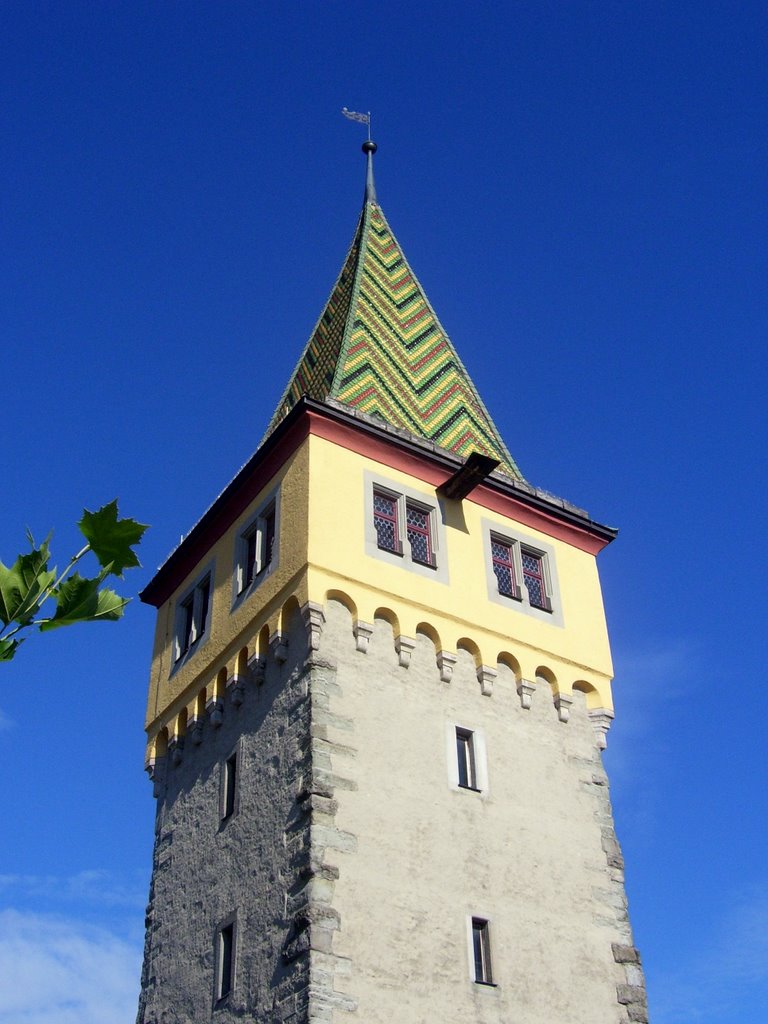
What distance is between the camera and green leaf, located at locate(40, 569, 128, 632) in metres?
5.67

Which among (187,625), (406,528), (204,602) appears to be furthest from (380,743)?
(187,625)

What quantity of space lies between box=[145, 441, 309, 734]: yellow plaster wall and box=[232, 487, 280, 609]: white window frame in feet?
0.33

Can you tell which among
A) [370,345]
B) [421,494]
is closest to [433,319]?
[370,345]

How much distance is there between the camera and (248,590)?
18.9m

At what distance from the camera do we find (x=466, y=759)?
1720cm

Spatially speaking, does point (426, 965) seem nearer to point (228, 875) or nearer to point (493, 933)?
point (493, 933)

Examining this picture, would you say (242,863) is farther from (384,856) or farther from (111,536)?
(111,536)

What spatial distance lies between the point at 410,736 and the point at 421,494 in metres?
4.20

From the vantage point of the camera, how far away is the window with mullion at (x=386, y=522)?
18.4m

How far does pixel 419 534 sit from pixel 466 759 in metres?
3.54

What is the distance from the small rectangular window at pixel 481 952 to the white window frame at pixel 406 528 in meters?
4.96

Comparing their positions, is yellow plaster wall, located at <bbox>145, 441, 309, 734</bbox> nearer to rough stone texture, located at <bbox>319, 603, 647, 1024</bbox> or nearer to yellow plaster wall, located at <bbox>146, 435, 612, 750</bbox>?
yellow plaster wall, located at <bbox>146, 435, 612, 750</bbox>

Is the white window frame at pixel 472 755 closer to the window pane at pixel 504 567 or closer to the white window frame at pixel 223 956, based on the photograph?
the window pane at pixel 504 567

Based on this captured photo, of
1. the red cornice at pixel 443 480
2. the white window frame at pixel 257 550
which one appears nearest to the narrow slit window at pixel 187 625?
the white window frame at pixel 257 550
